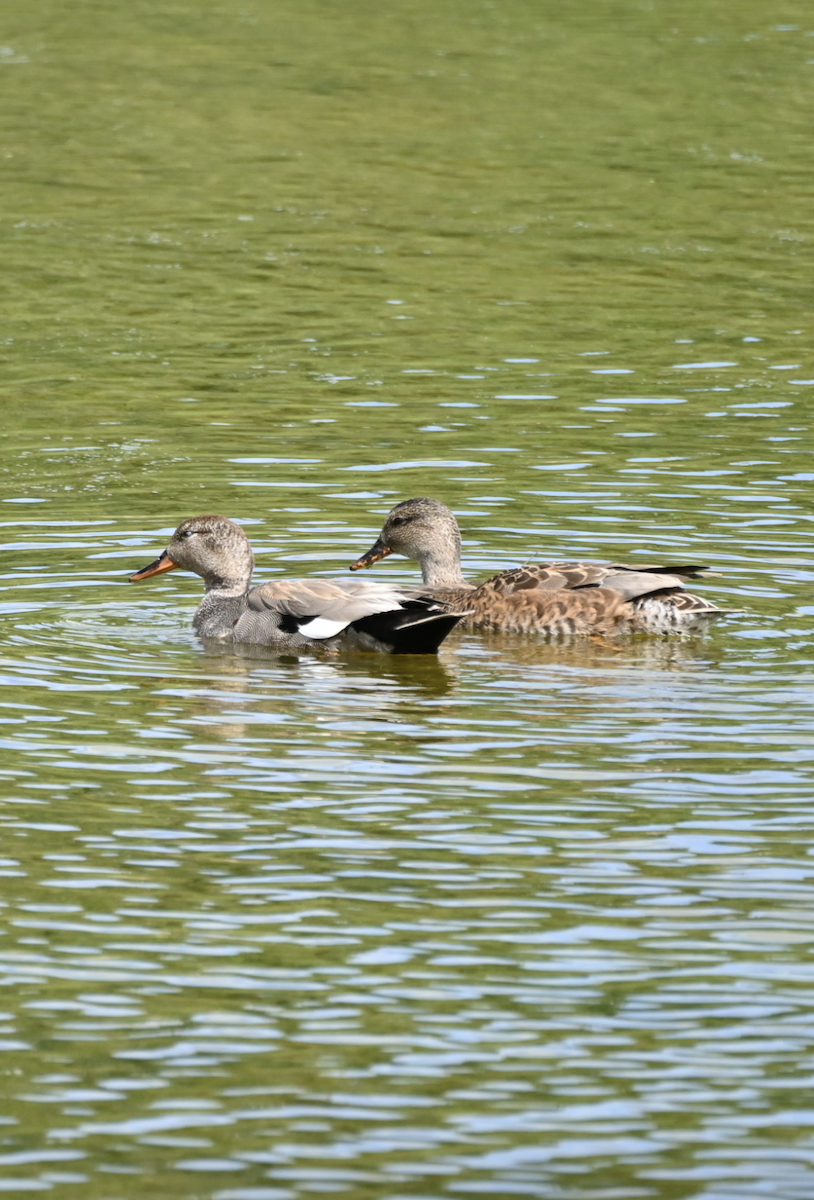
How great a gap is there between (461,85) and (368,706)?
22719mm

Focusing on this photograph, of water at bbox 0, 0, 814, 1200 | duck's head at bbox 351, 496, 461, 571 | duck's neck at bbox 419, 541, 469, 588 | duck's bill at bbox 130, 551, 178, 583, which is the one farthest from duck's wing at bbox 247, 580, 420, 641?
duck's neck at bbox 419, 541, 469, 588

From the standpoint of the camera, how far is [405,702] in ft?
36.1

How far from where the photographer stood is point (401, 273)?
23.0m

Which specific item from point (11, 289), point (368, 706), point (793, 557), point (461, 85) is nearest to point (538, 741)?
point (368, 706)

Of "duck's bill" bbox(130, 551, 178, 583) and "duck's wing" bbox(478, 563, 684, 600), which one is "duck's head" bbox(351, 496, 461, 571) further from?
"duck's bill" bbox(130, 551, 178, 583)

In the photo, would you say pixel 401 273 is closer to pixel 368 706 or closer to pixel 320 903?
pixel 368 706

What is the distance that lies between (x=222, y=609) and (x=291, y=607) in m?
0.60

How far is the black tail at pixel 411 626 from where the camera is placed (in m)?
11.6

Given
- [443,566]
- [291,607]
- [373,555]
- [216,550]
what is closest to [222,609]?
[216,550]

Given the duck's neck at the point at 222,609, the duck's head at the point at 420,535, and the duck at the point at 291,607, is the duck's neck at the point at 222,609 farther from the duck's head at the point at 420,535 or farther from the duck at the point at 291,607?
the duck's head at the point at 420,535

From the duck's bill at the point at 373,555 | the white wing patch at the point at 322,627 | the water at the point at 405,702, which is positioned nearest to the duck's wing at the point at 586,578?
the water at the point at 405,702

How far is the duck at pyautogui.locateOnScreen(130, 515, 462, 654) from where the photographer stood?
11805mm

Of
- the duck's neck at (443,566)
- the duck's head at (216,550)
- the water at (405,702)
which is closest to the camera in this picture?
the water at (405,702)

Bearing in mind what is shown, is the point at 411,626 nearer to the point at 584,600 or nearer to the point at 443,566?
the point at 584,600
